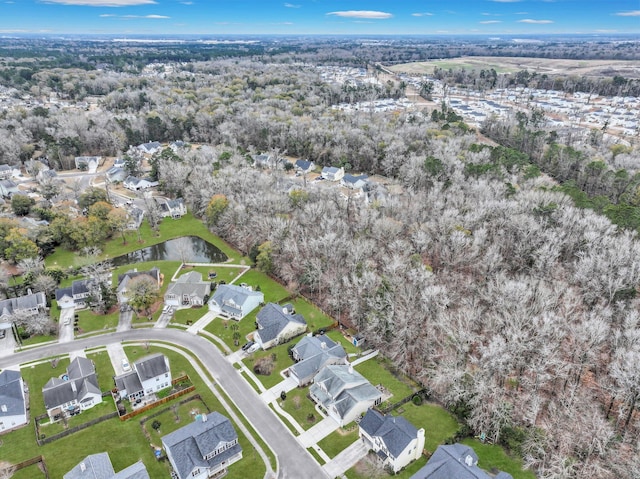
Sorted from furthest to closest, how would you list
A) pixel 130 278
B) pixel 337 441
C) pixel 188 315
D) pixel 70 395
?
pixel 130 278 < pixel 188 315 < pixel 70 395 < pixel 337 441

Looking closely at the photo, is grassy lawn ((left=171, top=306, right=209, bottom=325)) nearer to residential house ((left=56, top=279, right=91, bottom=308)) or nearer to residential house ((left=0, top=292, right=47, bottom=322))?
residential house ((left=56, top=279, right=91, bottom=308))

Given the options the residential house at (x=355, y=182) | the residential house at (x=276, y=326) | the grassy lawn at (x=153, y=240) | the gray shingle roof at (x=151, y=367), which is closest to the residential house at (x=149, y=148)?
the grassy lawn at (x=153, y=240)

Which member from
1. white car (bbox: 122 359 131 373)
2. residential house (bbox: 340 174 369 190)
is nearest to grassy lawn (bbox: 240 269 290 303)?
white car (bbox: 122 359 131 373)

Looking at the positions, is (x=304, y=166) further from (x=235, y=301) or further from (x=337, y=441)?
(x=337, y=441)

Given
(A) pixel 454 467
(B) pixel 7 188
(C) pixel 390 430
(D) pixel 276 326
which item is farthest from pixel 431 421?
(B) pixel 7 188

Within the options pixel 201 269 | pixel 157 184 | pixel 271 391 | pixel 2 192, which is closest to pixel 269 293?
pixel 201 269
